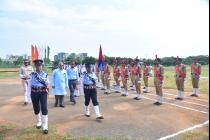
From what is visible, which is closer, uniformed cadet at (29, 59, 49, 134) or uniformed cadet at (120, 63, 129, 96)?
uniformed cadet at (29, 59, 49, 134)

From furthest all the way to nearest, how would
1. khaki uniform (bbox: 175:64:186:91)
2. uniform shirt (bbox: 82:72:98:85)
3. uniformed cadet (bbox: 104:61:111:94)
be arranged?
uniformed cadet (bbox: 104:61:111:94), khaki uniform (bbox: 175:64:186:91), uniform shirt (bbox: 82:72:98:85)

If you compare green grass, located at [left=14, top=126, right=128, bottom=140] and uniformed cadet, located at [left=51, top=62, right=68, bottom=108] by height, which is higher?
uniformed cadet, located at [left=51, top=62, right=68, bottom=108]

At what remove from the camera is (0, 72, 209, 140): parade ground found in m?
8.14

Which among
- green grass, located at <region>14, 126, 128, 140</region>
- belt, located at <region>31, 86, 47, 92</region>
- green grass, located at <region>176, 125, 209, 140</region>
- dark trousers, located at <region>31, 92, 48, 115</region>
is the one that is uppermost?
belt, located at <region>31, 86, 47, 92</region>

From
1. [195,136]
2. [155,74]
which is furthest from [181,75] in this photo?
[195,136]

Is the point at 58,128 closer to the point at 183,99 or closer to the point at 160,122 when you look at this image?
the point at 160,122

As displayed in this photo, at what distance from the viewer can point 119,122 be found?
31.3 feet

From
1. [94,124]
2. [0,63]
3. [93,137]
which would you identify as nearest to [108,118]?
[94,124]

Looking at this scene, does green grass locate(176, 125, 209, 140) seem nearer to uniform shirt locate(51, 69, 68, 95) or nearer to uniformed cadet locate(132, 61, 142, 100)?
uniform shirt locate(51, 69, 68, 95)

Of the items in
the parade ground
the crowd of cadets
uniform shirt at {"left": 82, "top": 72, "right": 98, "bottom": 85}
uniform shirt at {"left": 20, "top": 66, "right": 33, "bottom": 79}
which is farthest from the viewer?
the crowd of cadets

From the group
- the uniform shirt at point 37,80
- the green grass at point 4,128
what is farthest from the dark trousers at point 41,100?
the green grass at point 4,128

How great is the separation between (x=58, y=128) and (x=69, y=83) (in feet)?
17.8

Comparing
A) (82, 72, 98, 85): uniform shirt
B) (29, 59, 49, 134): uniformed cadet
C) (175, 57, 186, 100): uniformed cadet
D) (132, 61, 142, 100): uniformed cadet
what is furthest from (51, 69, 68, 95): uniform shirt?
(175, 57, 186, 100): uniformed cadet

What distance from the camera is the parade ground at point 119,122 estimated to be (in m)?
8.14
